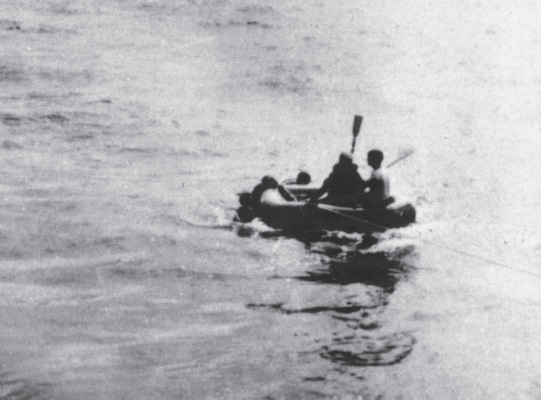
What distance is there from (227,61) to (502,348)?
58.0 ft

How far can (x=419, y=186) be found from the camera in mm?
16484

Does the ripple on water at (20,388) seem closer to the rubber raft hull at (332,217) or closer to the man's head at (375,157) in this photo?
the rubber raft hull at (332,217)

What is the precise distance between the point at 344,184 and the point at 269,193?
4.48 feet

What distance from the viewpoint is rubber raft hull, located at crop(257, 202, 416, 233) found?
1259cm

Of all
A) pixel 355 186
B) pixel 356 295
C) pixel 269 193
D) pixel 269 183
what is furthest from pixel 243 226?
pixel 356 295

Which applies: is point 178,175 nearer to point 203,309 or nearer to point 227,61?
point 203,309

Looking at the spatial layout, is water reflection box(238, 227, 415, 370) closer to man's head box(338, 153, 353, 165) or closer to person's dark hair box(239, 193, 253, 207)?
person's dark hair box(239, 193, 253, 207)

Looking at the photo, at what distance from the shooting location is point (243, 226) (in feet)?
43.5

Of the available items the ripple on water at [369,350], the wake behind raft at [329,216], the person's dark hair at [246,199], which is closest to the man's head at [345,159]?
the wake behind raft at [329,216]

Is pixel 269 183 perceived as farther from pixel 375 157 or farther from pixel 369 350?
pixel 369 350

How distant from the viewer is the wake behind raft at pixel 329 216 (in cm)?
1260

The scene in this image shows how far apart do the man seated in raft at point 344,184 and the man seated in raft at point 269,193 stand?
0.54m

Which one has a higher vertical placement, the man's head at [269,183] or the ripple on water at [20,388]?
the man's head at [269,183]

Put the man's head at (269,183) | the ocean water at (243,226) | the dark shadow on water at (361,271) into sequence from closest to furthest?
the ocean water at (243,226), the dark shadow on water at (361,271), the man's head at (269,183)
